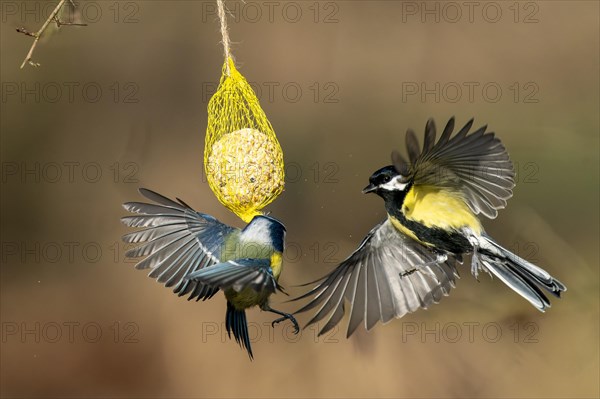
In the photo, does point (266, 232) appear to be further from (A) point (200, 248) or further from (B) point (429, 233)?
(B) point (429, 233)

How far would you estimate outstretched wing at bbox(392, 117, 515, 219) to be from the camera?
3324 millimetres

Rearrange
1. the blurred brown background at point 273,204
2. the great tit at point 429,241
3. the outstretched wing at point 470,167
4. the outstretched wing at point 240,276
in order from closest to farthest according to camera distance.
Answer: the outstretched wing at point 240,276 < the outstretched wing at point 470,167 < the great tit at point 429,241 < the blurred brown background at point 273,204

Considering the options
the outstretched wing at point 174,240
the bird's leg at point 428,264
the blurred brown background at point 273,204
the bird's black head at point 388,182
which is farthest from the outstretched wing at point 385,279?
the blurred brown background at point 273,204

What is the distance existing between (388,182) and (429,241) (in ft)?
1.32

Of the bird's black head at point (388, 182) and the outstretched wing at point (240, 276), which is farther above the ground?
the bird's black head at point (388, 182)

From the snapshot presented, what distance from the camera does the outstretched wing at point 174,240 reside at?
3.72m

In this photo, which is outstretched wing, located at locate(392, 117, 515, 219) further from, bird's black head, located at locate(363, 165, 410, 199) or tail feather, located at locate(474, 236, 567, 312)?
tail feather, located at locate(474, 236, 567, 312)

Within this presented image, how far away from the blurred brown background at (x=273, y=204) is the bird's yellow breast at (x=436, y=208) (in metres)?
2.92

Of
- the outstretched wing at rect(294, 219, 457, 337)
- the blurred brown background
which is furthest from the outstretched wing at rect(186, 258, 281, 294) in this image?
the blurred brown background

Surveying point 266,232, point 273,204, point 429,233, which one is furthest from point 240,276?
point 273,204

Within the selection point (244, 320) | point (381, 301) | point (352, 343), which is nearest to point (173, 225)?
point (244, 320)

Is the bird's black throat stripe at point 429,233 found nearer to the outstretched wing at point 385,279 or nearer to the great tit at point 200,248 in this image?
the outstretched wing at point 385,279

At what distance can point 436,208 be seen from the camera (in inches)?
147

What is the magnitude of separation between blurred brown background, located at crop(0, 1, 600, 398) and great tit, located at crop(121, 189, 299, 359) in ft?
9.55
